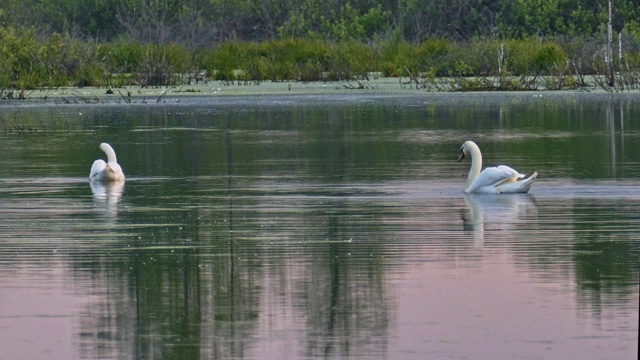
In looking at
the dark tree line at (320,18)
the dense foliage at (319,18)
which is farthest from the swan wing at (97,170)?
the dark tree line at (320,18)

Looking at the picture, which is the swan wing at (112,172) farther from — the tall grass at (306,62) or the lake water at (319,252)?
the tall grass at (306,62)

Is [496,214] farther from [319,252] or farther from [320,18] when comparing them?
[320,18]

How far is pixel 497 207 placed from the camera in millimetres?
13352

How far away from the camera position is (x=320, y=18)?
51.6m

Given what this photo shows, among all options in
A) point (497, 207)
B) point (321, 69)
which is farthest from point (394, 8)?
point (497, 207)

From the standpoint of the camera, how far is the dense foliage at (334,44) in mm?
37562

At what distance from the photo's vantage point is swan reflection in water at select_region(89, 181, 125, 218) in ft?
44.9

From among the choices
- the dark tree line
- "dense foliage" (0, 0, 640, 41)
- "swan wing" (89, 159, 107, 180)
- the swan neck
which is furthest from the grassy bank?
the swan neck

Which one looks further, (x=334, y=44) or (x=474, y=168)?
(x=334, y=44)

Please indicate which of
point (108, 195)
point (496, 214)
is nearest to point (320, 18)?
point (108, 195)

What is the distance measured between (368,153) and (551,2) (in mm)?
28002

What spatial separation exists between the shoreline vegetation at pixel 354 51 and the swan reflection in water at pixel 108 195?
17505mm

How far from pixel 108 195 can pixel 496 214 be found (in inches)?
155

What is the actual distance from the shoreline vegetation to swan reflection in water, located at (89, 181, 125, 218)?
57.4ft
